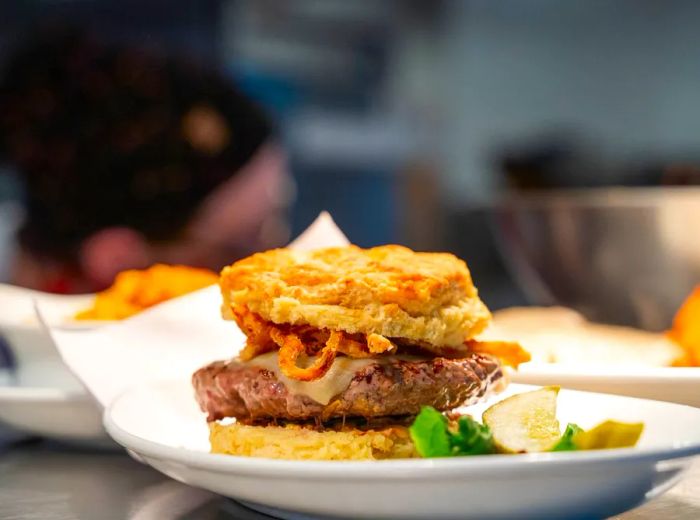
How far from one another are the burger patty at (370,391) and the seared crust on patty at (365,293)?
4cm

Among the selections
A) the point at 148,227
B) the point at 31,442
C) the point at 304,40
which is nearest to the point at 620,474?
the point at 31,442

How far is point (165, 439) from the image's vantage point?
1.18 m

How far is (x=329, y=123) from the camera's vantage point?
6.65 meters

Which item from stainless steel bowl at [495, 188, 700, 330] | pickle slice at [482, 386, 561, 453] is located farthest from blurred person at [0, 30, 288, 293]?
pickle slice at [482, 386, 561, 453]

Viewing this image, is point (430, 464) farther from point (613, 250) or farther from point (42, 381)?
point (613, 250)

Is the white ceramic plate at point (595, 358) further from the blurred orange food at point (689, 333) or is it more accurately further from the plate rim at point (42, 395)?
the plate rim at point (42, 395)

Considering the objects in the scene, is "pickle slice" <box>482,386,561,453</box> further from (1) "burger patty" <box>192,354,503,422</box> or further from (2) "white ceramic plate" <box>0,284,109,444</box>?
(2) "white ceramic plate" <box>0,284,109,444</box>

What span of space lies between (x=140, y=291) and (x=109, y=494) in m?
0.56

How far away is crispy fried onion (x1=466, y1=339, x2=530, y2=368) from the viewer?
118cm

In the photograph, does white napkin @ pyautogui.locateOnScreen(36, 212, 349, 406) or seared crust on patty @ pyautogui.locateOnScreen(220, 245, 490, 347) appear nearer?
seared crust on patty @ pyautogui.locateOnScreen(220, 245, 490, 347)

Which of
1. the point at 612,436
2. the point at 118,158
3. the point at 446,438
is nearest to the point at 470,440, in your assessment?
the point at 446,438

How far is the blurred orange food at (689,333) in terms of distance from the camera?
1.51 metres

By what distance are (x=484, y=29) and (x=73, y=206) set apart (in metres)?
3.12

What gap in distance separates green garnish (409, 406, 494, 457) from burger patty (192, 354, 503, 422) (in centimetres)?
13
